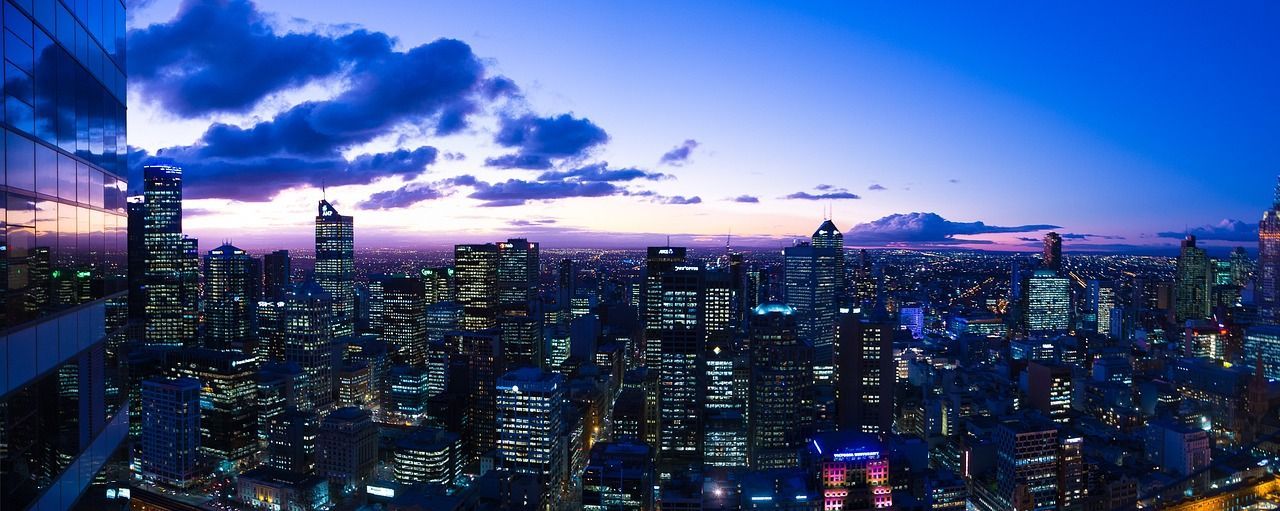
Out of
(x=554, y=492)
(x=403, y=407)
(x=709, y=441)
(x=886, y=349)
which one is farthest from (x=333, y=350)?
(x=886, y=349)

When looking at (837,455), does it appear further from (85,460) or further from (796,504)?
(85,460)

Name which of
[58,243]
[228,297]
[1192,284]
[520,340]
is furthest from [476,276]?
[58,243]

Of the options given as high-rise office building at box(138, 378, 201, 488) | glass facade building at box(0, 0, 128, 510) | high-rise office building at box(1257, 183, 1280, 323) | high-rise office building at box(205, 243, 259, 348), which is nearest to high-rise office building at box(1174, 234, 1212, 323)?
high-rise office building at box(1257, 183, 1280, 323)

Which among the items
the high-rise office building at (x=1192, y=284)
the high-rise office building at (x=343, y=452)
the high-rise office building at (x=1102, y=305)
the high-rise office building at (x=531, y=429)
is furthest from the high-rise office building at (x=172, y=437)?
the high-rise office building at (x=1192, y=284)

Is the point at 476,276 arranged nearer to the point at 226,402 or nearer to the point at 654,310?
the point at 654,310

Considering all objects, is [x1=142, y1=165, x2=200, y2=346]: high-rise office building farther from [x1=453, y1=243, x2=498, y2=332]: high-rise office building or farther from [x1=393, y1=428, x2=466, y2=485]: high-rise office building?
[x1=393, y1=428, x2=466, y2=485]: high-rise office building
